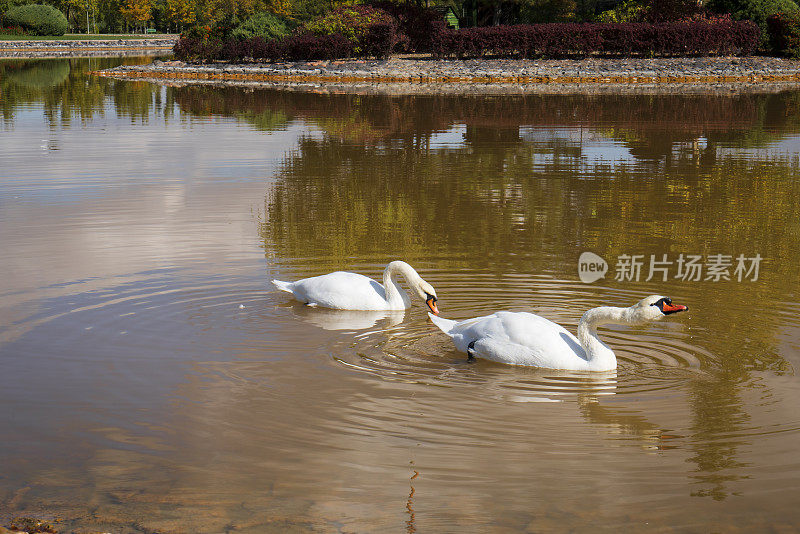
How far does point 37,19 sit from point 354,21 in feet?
178

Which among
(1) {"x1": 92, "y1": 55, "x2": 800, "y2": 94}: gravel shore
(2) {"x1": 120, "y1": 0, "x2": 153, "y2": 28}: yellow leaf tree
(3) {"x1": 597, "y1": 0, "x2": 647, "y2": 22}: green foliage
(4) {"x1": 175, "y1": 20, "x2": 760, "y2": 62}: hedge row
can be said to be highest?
(2) {"x1": 120, "y1": 0, "x2": 153, "y2": 28}: yellow leaf tree

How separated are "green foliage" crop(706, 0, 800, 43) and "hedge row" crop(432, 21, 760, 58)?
2.49 metres

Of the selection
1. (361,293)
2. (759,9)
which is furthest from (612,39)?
(361,293)

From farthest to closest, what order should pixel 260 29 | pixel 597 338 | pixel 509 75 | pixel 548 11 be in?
pixel 548 11, pixel 260 29, pixel 509 75, pixel 597 338

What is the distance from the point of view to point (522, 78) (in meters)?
42.1

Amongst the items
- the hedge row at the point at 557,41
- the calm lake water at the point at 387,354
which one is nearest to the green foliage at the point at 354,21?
the hedge row at the point at 557,41

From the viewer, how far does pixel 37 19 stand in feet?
296

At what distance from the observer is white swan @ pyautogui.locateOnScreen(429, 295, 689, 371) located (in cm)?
706

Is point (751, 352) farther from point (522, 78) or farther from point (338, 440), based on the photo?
point (522, 78)

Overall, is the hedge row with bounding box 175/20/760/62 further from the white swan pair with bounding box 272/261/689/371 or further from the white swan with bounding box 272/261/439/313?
the white swan pair with bounding box 272/261/689/371

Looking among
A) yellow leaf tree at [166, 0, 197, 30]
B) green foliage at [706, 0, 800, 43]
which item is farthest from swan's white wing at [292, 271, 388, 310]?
yellow leaf tree at [166, 0, 197, 30]

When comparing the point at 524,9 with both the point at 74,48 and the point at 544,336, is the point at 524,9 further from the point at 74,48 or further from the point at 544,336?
the point at 544,336

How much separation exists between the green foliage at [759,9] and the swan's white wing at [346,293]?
44.8m

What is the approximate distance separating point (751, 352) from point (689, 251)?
3.49m
